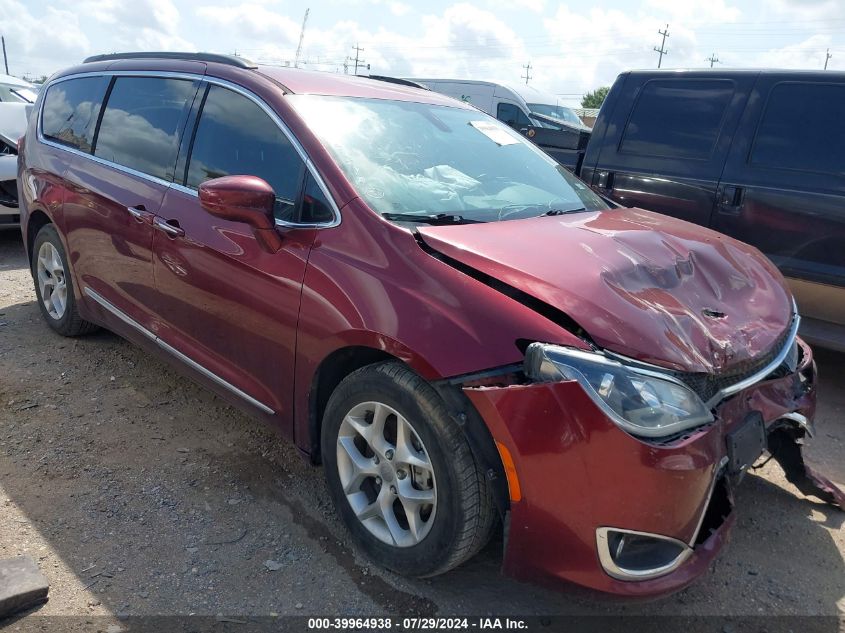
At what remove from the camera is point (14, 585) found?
92.8 inches

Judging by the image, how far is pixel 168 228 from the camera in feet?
10.8

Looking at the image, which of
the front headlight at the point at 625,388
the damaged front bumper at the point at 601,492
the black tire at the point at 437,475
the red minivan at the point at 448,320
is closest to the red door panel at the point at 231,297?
the red minivan at the point at 448,320

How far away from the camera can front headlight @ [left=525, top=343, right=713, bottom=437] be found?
6.61ft

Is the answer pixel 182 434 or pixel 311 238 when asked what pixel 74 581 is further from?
pixel 311 238

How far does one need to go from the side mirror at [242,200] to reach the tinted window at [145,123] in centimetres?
88

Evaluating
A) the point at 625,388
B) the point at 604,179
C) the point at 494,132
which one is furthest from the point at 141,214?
the point at 604,179

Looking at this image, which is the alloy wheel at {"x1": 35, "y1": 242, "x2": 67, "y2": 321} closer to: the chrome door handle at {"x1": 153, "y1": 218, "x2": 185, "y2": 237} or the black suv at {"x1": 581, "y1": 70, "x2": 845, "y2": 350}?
the chrome door handle at {"x1": 153, "y1": 218, "x2": 185, "y2": 237}

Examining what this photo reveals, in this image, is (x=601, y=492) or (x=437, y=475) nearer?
(x=601, y=492)

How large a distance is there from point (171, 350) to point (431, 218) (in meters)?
1.63

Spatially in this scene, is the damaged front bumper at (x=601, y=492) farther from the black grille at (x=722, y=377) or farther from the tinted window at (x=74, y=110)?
the tinted window at (x=74, y=110)

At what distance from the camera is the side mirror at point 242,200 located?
2605mm

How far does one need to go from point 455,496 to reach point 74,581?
1433mm

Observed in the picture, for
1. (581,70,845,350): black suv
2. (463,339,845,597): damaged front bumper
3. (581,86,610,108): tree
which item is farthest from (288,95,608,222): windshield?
(581,86,610,108): tree

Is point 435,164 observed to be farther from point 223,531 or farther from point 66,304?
point 66,304
